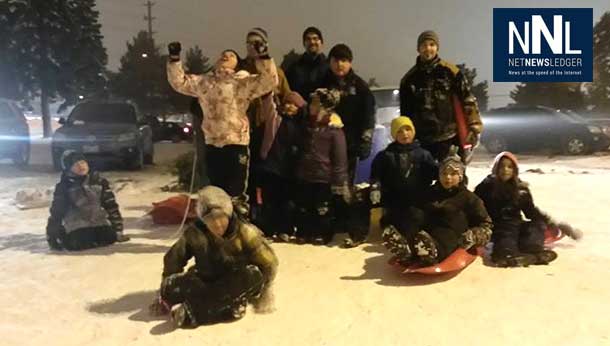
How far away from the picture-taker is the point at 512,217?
12.9ft

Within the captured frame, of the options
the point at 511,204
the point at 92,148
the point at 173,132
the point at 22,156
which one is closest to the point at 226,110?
the point at 511,204

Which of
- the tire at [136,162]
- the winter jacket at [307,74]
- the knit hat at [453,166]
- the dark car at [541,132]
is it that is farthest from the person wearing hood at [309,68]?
the dark car at [541,132]

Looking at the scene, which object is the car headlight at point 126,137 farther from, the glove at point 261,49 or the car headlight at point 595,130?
the car headlight at point 595,130

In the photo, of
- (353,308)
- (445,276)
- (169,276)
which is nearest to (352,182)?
(445,276)

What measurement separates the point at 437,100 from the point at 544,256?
129 cm

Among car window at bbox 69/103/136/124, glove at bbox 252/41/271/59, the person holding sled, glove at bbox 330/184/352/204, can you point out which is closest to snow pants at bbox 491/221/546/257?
the person holding sled

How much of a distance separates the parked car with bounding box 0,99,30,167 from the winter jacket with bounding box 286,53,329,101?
7.58 metres

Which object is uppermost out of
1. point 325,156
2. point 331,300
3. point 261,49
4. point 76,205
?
point 261,49

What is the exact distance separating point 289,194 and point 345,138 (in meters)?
0.60

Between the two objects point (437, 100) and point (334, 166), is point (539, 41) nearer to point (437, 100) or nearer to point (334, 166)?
point (437, 100)

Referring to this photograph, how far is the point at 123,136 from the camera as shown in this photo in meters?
9.70

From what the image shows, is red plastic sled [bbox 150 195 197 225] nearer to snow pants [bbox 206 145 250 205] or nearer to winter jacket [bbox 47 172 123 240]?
winter jacket [bbox 47 172 123 240]

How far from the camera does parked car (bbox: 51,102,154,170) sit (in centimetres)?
947

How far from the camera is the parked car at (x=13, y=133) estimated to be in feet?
33.7
